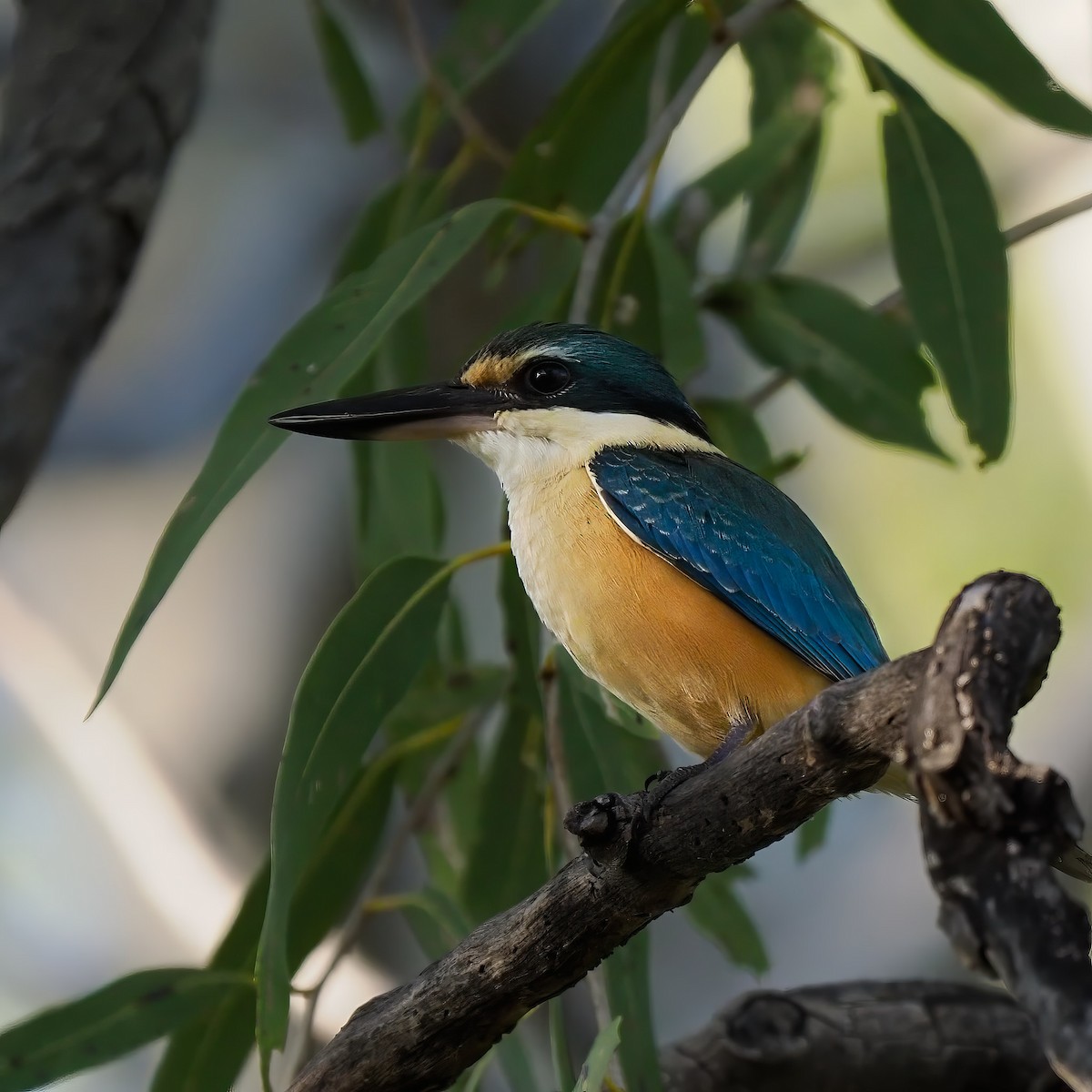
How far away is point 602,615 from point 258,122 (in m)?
4.31

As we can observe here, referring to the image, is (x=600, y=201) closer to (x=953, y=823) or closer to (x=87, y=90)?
(x=87, y=90)

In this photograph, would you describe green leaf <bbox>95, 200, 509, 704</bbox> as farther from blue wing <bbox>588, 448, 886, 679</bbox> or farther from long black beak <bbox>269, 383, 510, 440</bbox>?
blue wing <bbox>588, 448, 886, 679</bbox>

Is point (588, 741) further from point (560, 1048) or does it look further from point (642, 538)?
point (560, 1048)

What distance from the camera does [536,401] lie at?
245 centimetres

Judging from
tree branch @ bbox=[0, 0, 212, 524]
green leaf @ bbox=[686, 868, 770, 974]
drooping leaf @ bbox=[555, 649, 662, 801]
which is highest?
tree branch @ bbox=[0, 0, 212, 524]

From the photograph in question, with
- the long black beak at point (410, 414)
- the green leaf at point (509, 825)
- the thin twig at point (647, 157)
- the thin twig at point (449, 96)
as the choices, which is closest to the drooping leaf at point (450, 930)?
the green leaf at point (509, 825)

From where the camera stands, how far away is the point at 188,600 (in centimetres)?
515

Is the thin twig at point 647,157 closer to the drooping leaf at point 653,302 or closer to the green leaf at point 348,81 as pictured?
the drooping leaf at point 653,302

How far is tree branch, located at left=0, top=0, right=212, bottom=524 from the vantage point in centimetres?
261

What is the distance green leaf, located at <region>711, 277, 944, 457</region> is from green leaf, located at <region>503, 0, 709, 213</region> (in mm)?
404

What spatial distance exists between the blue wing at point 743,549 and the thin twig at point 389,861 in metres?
0.81

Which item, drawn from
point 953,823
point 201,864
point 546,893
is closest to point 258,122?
point 201,864

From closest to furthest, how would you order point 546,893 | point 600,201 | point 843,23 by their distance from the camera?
point 546,893, point 600,201, point 843,23

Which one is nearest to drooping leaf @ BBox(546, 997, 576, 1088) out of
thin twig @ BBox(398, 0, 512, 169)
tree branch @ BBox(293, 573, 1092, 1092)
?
tree branch @ BBox(293, 573, 1092, 1092)
